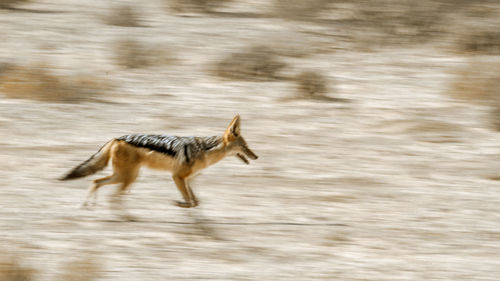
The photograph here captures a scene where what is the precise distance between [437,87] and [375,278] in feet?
26.9

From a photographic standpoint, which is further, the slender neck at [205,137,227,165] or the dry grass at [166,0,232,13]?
the dry grass at [166,0,232,13]

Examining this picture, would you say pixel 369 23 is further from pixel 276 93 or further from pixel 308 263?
pixel 308 263

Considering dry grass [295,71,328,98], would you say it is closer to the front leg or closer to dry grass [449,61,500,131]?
dry grass [449,61,500,131]

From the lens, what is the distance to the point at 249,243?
8.52 m

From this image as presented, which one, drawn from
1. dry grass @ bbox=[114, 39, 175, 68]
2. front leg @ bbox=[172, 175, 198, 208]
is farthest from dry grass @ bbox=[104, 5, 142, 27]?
front leg @ bbox=[172, 175, 198, 208]

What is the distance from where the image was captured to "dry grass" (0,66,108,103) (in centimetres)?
1403

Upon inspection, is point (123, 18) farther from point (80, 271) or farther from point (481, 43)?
point (80, 271)

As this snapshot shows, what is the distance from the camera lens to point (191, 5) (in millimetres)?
19781

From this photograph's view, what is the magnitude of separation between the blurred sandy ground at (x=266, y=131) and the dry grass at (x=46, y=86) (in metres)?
0.03

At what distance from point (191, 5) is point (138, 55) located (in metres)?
3.98

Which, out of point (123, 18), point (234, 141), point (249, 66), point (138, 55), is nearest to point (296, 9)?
point (123, 18)

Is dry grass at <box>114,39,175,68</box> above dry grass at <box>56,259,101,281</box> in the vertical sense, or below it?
above

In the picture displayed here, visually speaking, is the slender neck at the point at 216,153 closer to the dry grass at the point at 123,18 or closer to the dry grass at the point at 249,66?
the dry grass at the point at 249,66

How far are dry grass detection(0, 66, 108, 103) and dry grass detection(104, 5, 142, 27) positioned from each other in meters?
3.92
